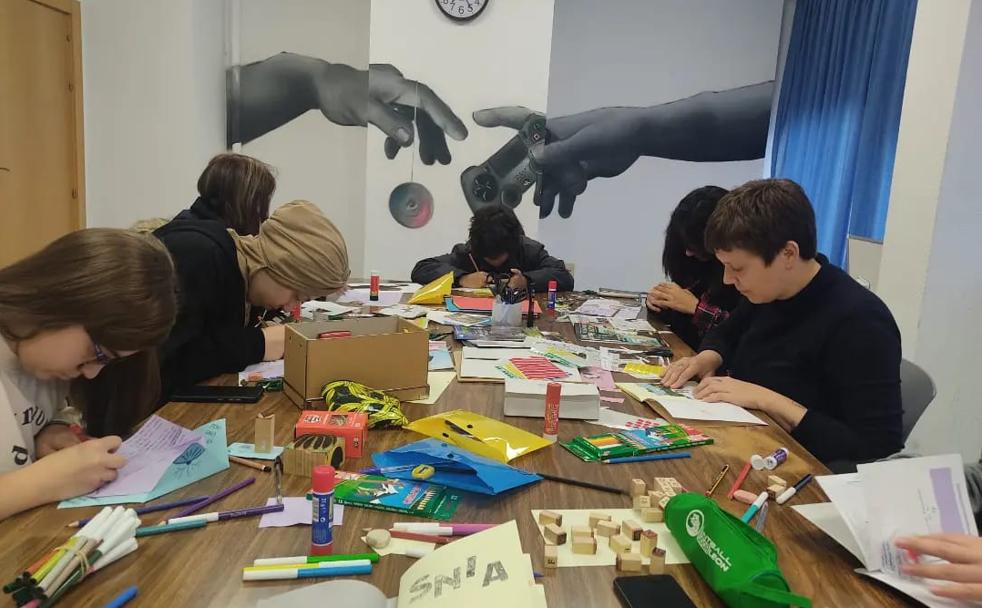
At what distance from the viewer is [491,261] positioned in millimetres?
3176

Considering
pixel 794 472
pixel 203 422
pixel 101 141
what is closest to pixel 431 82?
pixel 101 141

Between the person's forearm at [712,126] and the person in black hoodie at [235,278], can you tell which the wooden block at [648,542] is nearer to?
the person in black hoodie at [235,278]

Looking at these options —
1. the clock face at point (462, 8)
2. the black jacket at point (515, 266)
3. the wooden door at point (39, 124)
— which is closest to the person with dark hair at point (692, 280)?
the black jacket at point (515, 266)

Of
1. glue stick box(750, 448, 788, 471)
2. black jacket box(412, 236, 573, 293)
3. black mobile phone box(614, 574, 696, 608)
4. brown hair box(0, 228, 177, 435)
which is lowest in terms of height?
black mobile phone box(614, 574, 696, 608)

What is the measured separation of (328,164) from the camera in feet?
14.5

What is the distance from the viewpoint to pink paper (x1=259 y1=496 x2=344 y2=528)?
0.94 meters

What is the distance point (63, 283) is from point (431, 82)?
10.6ft

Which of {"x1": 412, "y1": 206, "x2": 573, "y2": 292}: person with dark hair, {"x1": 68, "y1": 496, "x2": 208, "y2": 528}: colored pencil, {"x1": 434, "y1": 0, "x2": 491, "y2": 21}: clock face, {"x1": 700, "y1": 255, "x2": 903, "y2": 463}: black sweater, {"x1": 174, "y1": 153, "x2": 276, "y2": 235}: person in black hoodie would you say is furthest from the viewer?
{"x1": 434, "y1": 0, "x2": 491, "y2": 21}: clock face

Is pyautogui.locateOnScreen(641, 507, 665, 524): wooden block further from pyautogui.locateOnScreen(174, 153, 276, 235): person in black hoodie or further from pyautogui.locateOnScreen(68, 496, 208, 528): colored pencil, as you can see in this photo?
pyautogui.locateOnScreen(174, 153, 276, 235): person in black hoodie

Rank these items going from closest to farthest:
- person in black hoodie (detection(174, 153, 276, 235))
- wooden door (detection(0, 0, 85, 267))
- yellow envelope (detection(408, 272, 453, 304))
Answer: person in black hoodie (detection(174, 153, 276, 235)) → yellow envelope (detection(408, 272, 453, 304)) → wooden door (detection(0, 0, 85, 267))

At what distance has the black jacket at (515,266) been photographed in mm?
3123

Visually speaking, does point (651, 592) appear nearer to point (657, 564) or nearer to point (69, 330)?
point (657, 564)

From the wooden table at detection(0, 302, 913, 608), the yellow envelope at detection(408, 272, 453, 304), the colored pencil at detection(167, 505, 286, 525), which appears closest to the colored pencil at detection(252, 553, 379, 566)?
the wooden table at detection(0, 302, 913, 608)

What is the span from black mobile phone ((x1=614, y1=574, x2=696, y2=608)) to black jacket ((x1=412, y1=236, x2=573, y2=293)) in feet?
7.31
